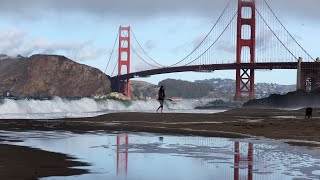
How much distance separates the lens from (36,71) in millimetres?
181750

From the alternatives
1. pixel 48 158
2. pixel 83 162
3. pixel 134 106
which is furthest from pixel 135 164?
pixel 134 106

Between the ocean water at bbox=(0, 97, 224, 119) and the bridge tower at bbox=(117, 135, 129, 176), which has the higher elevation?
the ocean water at bbox=(0, 97, 224, 119)

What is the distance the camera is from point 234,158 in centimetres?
1044

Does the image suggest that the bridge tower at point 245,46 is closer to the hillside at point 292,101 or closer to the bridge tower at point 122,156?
the hillside at point 292,101

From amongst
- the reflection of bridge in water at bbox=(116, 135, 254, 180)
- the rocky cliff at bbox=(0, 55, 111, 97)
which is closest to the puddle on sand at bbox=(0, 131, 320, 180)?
the reflection of bridge in water at bbox=(116, 135, 254, 180)

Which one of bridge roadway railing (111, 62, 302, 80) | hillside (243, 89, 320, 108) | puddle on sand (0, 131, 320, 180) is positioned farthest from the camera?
bridge roadway railing (111, 62, 302, 80)

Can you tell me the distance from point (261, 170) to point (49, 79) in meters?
173

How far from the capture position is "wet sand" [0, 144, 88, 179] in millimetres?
8110

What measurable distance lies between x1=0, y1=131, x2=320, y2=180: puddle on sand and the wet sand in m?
0.34

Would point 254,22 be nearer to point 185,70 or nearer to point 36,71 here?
point 185,70

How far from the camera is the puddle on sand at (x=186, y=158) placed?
328 inches

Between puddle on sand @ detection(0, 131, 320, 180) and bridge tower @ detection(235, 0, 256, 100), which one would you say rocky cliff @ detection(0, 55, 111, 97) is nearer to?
bridge tower @ detection(235, 0, 256, 100)

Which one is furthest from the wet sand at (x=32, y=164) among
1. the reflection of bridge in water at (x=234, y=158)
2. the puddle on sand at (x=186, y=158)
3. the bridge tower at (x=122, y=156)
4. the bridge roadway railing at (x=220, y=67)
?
the bridge roadway railing at (x=220, y=67)

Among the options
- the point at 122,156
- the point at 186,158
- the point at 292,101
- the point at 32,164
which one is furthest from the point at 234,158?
the point at 292,101
